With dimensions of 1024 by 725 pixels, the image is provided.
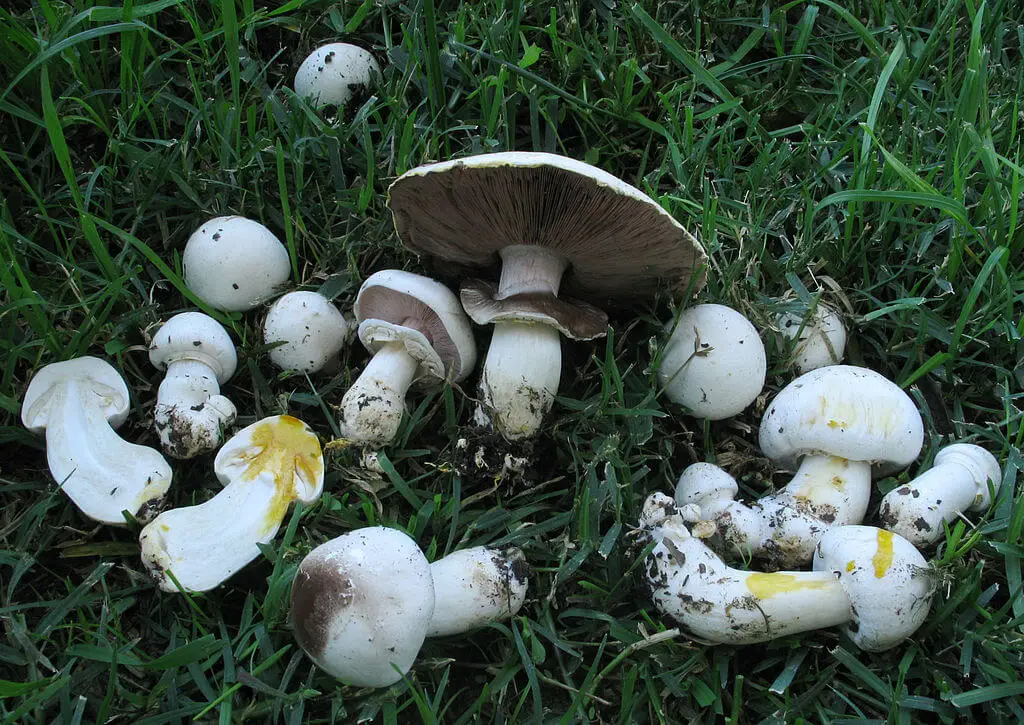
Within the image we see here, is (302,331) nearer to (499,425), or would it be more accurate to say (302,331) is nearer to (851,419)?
(499,425)

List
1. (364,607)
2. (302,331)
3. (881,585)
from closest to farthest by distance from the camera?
(364,607), (881,585), (302,331)

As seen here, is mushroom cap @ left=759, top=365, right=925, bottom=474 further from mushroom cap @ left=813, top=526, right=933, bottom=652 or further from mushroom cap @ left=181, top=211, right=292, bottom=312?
mushroom cap @ left=181, top=211, right=292, bottom=312

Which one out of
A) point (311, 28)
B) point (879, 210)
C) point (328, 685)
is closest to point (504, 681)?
point (328, 685)

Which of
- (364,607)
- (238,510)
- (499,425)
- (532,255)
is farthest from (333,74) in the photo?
(364,607)

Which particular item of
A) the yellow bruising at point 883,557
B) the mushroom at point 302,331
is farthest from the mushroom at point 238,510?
the yellow bruising at point 883,557

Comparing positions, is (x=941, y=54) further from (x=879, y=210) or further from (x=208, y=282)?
(x=208, y=282)

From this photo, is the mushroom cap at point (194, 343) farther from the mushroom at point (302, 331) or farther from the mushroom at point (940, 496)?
the mushroom at point (940, 496)

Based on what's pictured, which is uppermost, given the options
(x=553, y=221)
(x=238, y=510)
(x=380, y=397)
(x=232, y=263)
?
(x=553, y=221)

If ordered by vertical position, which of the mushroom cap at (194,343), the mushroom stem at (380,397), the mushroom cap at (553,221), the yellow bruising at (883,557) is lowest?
the yellow bruising at (883,557)
